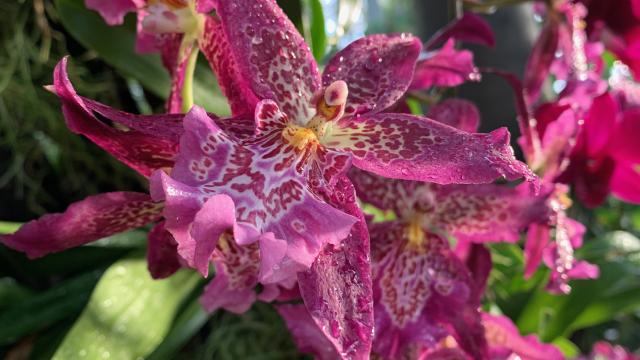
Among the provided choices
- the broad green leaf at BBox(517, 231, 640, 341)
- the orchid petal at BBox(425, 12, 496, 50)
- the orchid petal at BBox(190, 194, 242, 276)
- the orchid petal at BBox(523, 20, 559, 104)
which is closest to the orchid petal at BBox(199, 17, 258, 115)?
the orchid petal at BBox(190, 194, 242, 276)

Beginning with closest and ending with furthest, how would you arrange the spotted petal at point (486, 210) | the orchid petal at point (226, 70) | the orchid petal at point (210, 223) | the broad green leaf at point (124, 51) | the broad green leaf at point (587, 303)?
the orchid petal at point (210, 223) → the orchid petal at point (226, 70) → the spotted petal at point (486, 210) → the broad green leaf at point (124, 51) → the broad green leaf at point (587, 303)

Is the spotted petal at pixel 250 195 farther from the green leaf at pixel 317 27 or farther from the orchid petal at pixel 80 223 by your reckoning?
the green leaf at pixel 317 27

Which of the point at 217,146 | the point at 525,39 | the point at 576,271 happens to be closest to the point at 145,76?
the point at 217,146

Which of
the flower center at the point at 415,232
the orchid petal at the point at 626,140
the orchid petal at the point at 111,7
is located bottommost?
the flower center at the point at 415,232

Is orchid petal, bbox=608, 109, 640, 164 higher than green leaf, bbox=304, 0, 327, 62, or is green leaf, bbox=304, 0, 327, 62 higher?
green leaf, bbox=304, 0, 327, 62

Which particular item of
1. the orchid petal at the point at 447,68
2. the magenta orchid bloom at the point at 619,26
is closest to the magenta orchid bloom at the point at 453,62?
the orchid petal at the point at 447,68

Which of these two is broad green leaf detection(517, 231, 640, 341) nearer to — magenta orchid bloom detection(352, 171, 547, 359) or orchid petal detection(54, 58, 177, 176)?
magenta orchid bloom detection(352, 171, 547, 359)

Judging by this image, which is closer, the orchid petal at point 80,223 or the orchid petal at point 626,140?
the orchid petal at point 80,223

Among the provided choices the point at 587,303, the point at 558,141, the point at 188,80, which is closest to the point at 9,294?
the point at 188,80
